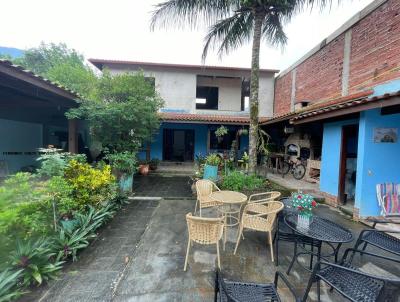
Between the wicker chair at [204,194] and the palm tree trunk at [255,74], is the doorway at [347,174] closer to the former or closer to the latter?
the palm tree trunk at [255,74]

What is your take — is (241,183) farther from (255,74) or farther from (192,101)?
(192,101)

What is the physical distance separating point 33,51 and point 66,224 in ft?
78.3

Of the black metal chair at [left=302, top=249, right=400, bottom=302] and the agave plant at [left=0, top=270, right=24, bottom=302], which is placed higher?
the black metal chair at [left=302, top=249, right=400, bottom=302]

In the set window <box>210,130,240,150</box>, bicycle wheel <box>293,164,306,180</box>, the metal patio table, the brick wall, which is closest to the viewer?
the metal patio table

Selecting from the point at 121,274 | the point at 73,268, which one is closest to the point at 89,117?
the point at 73,268

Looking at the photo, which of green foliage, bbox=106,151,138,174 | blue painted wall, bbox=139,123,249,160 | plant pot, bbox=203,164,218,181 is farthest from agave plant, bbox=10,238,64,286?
blue painted wall, bbox=139,123,249,160

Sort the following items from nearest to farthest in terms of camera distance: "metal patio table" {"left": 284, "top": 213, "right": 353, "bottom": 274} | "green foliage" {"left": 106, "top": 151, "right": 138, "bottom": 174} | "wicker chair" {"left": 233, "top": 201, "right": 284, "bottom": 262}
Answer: "metal patio table" {"left": 284, "top": 213, "right": 353, "bottom": 274}
"wicker chair" {"left": 233, "top": 201, "right": 284, "bottom": 262}
"green foliage" {"left": 106, "top": 151, "right": 138, "bottom": 174}

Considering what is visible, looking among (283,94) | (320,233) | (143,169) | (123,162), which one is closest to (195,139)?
(143,169)

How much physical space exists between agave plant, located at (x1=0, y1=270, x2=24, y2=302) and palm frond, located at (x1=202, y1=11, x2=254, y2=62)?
23.6ft

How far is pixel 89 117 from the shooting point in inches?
241

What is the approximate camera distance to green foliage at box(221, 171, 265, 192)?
555cm

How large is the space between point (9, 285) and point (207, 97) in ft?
47.8

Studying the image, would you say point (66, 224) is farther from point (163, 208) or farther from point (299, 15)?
point (299, 15)

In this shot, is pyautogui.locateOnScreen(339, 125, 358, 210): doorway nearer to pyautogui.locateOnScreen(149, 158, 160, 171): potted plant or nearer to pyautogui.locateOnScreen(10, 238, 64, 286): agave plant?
pyautogui.locateOnScreen(10, 238, 64, 286): agave plant
